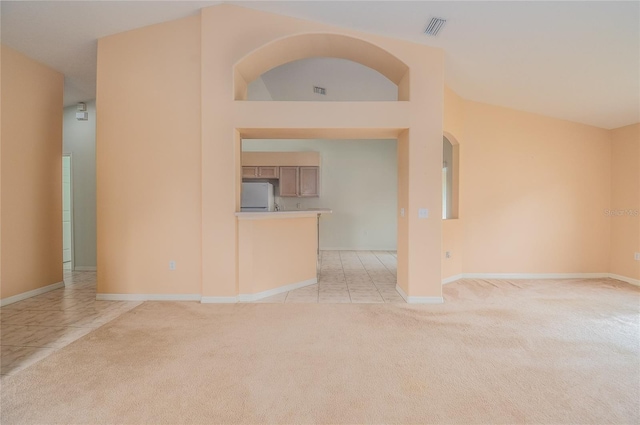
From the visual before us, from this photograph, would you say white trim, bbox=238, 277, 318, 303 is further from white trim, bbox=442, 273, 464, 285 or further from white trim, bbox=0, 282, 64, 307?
white trim, bbox=0, 282, 64, 307

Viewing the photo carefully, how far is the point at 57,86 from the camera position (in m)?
4.24

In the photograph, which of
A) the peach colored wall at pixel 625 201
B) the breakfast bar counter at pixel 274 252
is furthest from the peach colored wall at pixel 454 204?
the peach colored wall at pixel 625 201

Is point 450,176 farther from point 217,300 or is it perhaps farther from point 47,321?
point 47,321

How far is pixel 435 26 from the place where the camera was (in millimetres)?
3227

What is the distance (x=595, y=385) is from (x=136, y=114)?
4872 mm

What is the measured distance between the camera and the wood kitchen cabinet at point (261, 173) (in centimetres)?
749

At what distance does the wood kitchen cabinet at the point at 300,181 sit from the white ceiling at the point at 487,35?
3932mm

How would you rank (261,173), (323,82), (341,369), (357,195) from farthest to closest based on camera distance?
(357,195) → (261,173) → (323,82) → (341,369)

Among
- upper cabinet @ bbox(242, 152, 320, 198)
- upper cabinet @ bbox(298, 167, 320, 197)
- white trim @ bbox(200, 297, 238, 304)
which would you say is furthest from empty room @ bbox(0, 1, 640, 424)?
upper cabinet @ bbox(298, 167, 320, 197)

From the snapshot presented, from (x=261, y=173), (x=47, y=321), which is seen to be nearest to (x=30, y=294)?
(x=47, y=321)

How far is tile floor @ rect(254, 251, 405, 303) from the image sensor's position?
12.6 feet

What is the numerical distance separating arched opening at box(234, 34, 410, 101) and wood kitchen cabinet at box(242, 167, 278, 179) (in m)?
3.48

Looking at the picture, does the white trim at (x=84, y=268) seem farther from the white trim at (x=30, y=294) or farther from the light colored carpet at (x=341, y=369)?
the light colored carpet at (x=341, y=369)

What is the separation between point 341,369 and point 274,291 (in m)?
1.99
